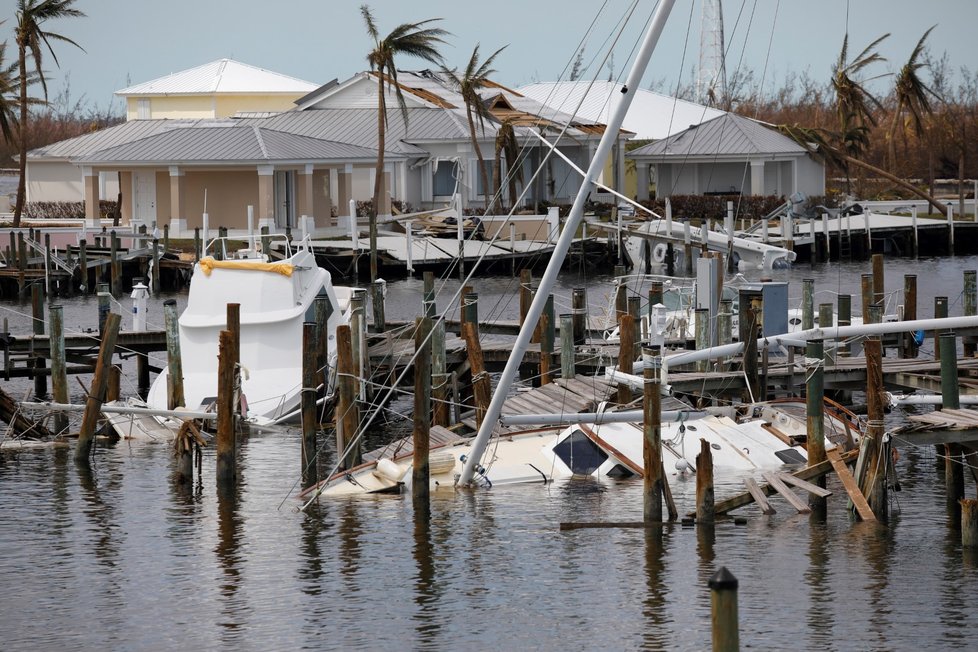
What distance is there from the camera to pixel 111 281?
2189 inches

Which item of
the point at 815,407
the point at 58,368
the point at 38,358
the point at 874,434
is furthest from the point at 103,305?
the point at 874,434

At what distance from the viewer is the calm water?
1709 cm

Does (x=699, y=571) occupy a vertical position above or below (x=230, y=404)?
below

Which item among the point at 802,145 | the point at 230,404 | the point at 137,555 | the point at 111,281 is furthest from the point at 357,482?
→ the point at 802,145

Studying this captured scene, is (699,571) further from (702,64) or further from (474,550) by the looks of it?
(702,64)

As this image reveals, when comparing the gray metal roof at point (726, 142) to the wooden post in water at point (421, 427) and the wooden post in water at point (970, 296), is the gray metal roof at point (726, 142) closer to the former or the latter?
the wooden post in water at point (970, 296)

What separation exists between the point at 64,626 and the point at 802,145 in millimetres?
60289

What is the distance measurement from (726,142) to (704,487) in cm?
5480

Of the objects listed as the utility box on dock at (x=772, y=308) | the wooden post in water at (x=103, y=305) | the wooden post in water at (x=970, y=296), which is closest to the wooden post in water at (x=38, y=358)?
the wooden post in water at (x=103, y=305)

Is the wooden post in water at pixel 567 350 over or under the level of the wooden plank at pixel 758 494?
over

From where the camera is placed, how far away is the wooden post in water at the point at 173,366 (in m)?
27.9

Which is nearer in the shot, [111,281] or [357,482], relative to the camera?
[357,482]

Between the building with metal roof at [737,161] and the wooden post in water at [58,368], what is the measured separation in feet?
155

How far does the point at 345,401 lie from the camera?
76.4 feet
